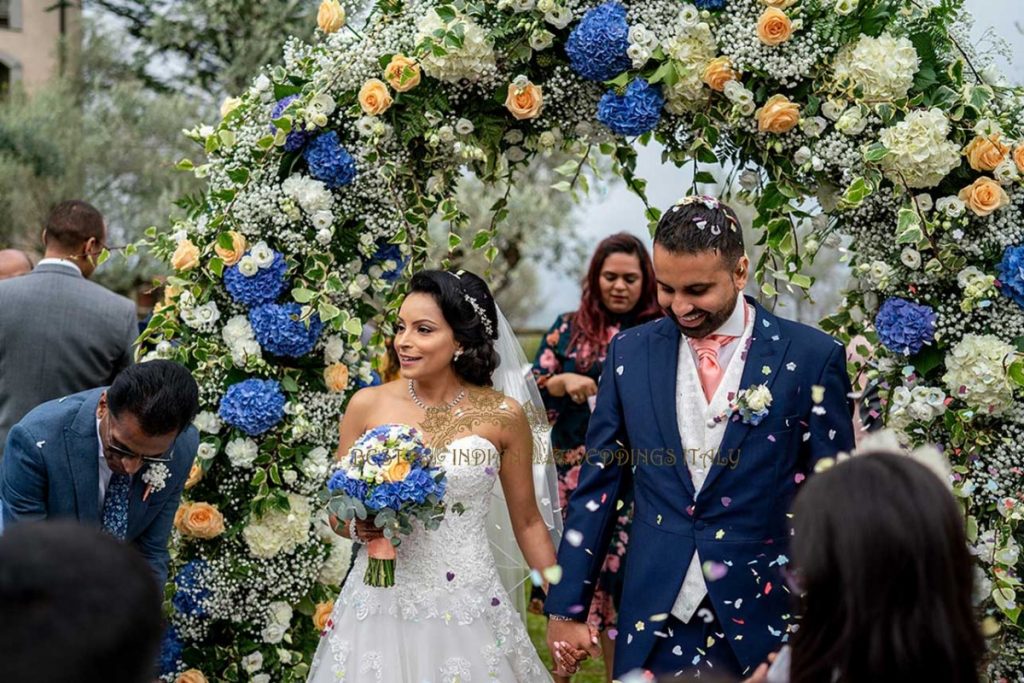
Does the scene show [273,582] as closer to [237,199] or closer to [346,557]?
[346,557]

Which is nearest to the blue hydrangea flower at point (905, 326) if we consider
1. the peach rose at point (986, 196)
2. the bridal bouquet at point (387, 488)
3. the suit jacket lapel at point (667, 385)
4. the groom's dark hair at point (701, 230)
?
the peach rose at point (986, 196)

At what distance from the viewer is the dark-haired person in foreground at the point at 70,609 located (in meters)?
1.72

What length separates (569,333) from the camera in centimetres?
618

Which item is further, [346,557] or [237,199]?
[346,557]

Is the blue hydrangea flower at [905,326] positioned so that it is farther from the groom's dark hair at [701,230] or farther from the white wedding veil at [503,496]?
the white wedding veil at [503,496]

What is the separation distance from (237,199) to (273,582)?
5.45 feet

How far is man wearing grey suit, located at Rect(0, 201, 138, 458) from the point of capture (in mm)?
5406

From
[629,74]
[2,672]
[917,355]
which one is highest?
[629,74]

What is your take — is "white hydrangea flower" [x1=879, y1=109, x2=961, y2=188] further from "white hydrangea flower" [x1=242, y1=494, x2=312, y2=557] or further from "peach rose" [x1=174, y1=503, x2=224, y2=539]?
"peach rose" [x1=174, y1=503, x2=224, y2=539]

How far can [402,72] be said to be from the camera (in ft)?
14.4

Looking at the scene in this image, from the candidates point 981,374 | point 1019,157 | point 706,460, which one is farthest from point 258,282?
point 1019,157

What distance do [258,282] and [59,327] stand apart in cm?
134

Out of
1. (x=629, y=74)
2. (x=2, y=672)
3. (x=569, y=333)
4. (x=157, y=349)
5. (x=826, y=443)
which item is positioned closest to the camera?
(x=2, y=672)

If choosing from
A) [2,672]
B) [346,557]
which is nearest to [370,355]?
[346,557]
